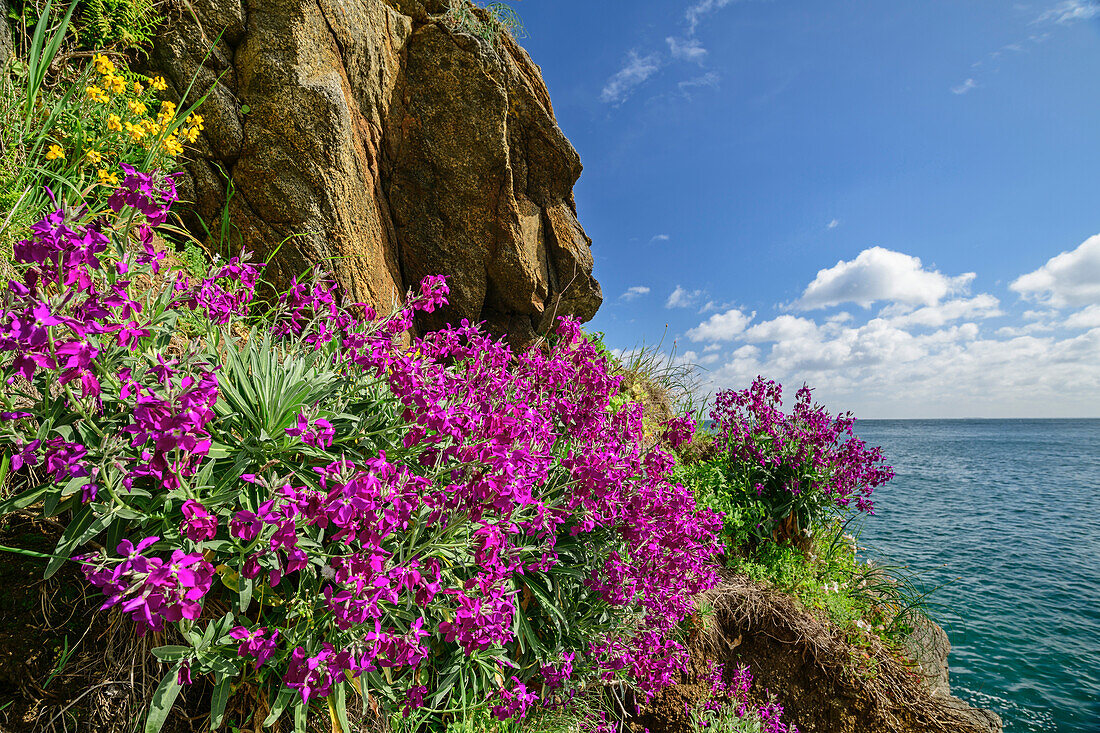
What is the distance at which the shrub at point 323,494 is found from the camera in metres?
1.36

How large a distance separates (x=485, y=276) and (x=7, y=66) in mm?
3325

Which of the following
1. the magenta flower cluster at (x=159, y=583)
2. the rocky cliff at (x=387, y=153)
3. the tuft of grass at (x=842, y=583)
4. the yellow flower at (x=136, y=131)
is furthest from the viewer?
the tuft of grass at (x=842, y=583)

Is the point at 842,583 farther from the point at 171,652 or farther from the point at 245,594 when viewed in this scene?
the point at 171,652

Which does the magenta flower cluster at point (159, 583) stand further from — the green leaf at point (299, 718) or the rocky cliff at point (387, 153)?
the rocky cliff at point (387, 153)

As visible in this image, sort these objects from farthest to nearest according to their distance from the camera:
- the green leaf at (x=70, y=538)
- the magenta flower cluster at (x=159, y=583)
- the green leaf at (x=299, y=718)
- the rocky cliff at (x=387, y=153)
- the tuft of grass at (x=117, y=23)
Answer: the rocky cliff at (x=387, y=153), the tuft of grass at (x=117, y=23), the green leaf at (x=299, y=718), the green leaf at (x=70, y=538), the magenta flower cluster at (x=159, y=583)

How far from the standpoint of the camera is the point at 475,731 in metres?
2.35

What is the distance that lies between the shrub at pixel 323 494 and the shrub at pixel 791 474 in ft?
6.89

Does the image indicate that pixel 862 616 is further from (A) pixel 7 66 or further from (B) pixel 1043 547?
(B) pixel 1043 547

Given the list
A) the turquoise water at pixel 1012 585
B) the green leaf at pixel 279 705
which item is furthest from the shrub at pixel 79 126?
the turquoise water at pixel 1012 585

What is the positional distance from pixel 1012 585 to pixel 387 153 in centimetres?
1115

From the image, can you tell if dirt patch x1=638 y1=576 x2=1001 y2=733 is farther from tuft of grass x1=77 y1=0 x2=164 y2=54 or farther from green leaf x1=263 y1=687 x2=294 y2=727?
tuft of grass x1=77 y1=0 x2=164 y2=54

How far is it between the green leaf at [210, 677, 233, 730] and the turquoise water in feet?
21.1

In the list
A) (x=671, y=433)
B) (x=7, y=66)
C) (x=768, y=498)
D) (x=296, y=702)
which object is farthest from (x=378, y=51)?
(x=768, y=498)

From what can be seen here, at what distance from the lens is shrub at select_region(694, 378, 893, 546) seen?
15.7 feet
